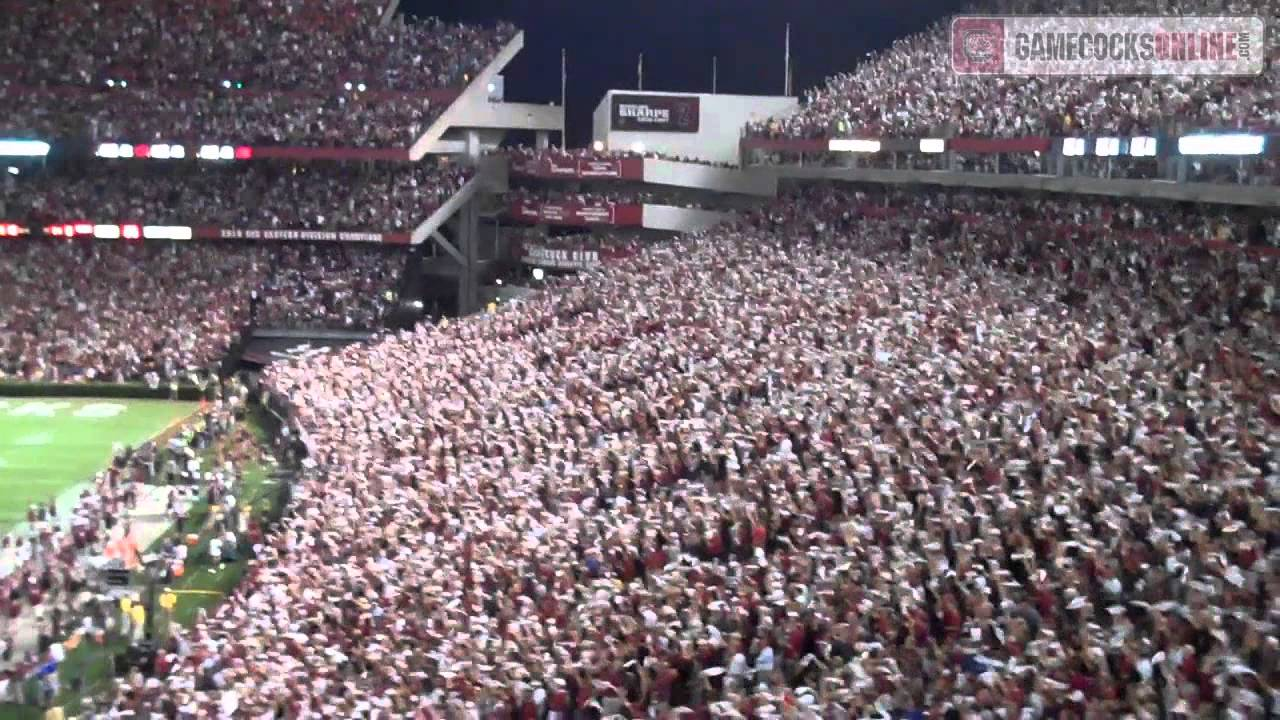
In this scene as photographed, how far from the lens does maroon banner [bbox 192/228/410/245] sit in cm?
4009

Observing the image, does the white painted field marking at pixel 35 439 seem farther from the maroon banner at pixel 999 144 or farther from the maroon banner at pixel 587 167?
the maroon banner at pixel 999 144

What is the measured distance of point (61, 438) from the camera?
1164 inches

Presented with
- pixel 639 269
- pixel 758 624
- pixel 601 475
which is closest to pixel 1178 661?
pixel 758 624

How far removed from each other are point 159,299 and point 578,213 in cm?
1153

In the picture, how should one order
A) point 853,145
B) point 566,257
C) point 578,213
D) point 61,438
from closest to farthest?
1. point 61,438
2. point 853,145
3. point 566,257
4. point 578,213

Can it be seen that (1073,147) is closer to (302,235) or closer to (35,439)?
(35,439)

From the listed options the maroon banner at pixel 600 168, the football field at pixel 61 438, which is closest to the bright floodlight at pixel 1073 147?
the maroon banner at pixel 600 168

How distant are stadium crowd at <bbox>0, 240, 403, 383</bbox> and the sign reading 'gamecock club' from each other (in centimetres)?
777

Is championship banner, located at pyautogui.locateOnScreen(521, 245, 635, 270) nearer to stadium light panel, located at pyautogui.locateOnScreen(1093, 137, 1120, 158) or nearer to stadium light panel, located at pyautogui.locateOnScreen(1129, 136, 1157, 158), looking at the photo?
stadium light panel, located at pyautogui.locateOnScreen(1093, 137, 1120, 158)

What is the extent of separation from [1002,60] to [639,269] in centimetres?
960

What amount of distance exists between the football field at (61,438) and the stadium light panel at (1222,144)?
19.2 metres

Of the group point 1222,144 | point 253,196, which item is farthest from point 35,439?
point 1222,144

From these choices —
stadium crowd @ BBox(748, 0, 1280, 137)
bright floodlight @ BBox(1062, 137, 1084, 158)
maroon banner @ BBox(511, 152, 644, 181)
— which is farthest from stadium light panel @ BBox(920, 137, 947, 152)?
maroon banner @ BBox(511, 152, 644, 181)

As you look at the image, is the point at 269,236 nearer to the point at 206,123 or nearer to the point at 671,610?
the point at 206,123
